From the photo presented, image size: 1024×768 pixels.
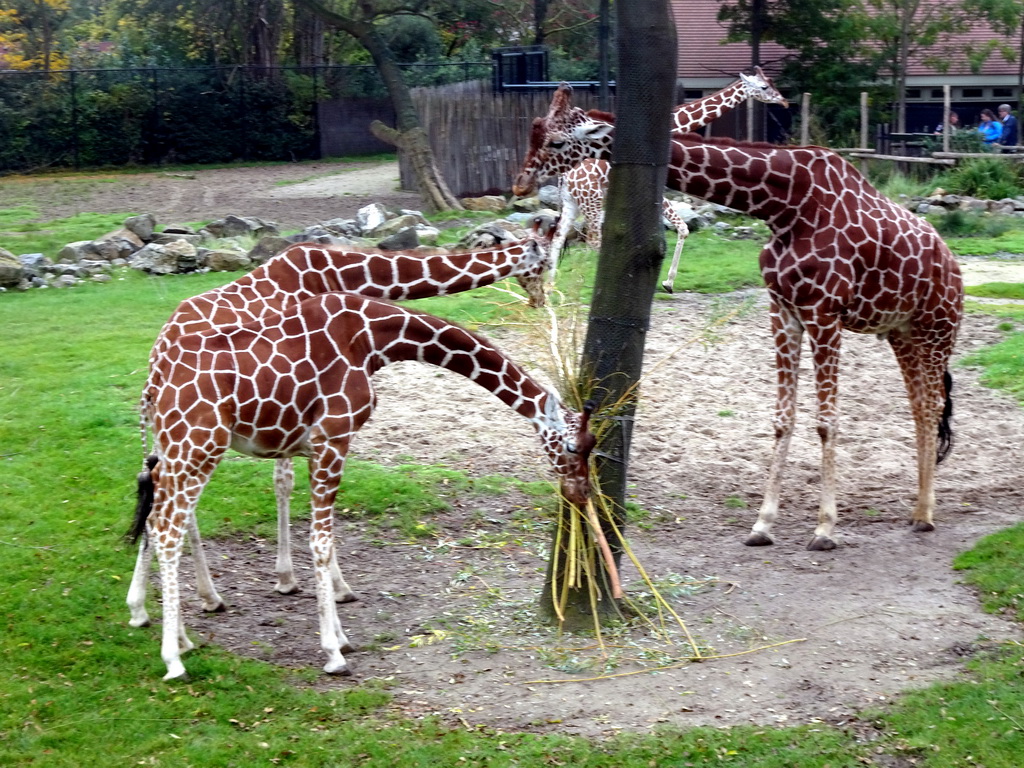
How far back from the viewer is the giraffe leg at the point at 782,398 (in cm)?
802

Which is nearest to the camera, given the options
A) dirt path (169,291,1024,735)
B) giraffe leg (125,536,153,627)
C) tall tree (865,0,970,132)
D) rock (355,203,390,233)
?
dirt path (169,291,1024,735)

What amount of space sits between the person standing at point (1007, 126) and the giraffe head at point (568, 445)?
2576 cm

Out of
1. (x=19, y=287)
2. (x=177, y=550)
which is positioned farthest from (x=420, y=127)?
(x=177, y=550)

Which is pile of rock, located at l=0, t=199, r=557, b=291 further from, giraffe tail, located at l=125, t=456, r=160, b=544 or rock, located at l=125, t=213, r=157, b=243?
giraffe tail, located at l=125, t=456, r=160, b=544

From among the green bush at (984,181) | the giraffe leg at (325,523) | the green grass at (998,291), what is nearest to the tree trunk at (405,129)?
the green bush at (984,181)

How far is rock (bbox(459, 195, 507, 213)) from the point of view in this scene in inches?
912

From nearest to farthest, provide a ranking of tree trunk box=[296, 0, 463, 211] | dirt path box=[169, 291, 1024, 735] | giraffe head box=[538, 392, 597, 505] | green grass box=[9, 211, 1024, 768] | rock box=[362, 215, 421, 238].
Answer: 1. green grass box=[9, 211, 1024, 768]
2. dirt path box=[169, 291, 1024, 735]
3. giraffe head box=[538, 392, 597, 505]
4. rock box=[362, 215, 421, 238]
5. tree trunk box=[296, 0, 463, 211]

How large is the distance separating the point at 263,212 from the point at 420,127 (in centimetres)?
394

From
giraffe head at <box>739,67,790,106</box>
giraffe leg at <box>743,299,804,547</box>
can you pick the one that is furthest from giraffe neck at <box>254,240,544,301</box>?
giraffe head at <box>739,67,790,106</box>

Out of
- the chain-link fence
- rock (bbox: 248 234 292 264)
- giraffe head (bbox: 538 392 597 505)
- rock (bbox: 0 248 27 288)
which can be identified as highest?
the chain-link fence

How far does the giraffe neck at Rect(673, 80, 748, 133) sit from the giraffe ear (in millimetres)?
3891

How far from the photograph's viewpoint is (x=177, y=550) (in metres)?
5.93

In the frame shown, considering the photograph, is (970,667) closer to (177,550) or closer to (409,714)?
(409,714)

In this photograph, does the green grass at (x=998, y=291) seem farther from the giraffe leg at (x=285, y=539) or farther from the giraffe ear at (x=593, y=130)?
the giraffe leg at (x=285, y=539)
